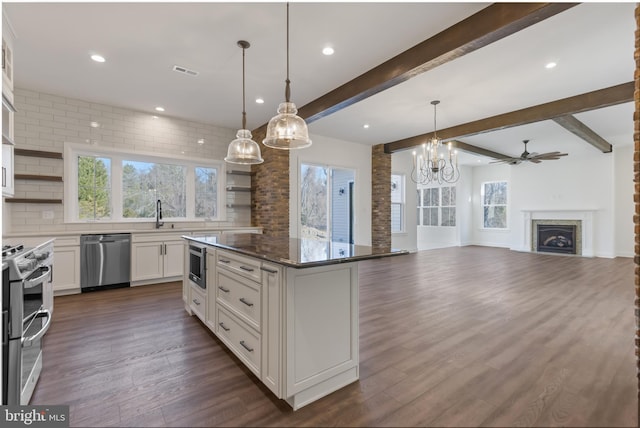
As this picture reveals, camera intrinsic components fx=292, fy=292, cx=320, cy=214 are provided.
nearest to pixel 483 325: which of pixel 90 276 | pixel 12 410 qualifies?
pixel 12 410

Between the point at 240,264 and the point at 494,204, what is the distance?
10819 mm

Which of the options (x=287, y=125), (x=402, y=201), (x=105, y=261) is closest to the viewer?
(x=287, y=125)

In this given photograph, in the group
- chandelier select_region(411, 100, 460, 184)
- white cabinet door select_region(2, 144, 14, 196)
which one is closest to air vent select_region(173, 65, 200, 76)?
white cabinet door select_region(2, 144, 14, 196)

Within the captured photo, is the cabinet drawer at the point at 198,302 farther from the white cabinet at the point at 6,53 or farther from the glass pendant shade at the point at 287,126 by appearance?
the white cabinet at the point at 6,53

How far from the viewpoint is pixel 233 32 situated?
2.89 metres

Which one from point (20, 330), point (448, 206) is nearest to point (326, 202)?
point (20, 330)

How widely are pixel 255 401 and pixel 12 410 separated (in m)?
1.30

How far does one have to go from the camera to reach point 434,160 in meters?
5.04

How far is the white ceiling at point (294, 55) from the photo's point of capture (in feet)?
8.61

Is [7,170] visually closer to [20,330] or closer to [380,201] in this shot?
[20,330]

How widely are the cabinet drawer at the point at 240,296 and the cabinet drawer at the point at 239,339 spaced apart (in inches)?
3.0

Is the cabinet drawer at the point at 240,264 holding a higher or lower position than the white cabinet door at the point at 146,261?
higher

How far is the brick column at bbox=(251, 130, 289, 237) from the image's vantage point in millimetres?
5820

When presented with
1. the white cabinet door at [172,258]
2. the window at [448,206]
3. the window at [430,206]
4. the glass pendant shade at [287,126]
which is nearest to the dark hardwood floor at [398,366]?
the white cabinet door at [172,258]
